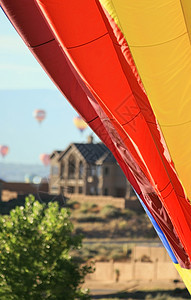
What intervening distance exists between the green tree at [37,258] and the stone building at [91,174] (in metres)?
50.0

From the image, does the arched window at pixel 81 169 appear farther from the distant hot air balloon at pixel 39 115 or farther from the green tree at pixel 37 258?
the green tree at pixel 37 258

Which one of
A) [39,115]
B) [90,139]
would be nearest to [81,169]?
[90,139]

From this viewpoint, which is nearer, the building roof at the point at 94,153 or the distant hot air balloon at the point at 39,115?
the building roof at the point at 94,153

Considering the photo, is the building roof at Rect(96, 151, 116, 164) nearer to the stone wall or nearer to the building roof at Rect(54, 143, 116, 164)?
the building roof at Rect(54, 143, 116, 164)

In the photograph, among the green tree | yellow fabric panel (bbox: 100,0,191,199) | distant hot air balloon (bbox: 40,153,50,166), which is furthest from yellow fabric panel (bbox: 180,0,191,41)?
distant hot air balloon (bbox: 40,153,50,166)

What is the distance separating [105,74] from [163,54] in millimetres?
1090

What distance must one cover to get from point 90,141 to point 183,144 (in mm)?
71042

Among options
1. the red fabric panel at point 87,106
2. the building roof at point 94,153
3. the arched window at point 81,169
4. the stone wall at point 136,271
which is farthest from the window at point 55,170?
the red fabric panel at point 87,106

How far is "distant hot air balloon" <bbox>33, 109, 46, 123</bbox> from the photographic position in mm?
112025

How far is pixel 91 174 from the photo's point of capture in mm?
78688

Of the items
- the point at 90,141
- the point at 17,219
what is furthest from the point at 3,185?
the point at 17,219

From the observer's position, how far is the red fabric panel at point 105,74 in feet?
37.6

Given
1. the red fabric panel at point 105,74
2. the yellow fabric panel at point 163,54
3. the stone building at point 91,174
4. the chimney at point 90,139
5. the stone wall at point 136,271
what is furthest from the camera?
the chimney at point 90,139

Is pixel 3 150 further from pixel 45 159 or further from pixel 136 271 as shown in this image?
pixel 136 271
